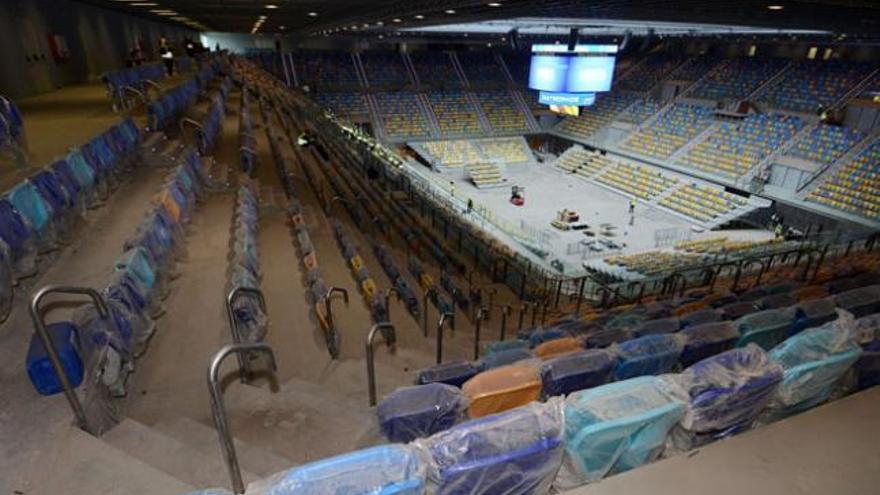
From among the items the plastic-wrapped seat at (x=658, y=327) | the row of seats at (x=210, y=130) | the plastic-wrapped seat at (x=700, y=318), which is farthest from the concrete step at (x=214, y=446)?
the row of seats at (x=210, y=130)

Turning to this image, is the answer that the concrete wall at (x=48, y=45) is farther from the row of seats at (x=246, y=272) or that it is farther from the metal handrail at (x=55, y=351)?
the metal handrail at (x=55, y=351)

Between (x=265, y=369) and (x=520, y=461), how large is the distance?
2740 millimetres

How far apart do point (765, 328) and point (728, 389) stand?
1.61 m

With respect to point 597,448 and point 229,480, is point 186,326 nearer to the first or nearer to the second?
point 229,480

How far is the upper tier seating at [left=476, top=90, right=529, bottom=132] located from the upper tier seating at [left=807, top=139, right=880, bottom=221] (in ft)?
59.4

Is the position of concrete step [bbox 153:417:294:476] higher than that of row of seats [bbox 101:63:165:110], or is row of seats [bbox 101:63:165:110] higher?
row of seats [bbox 101:63:165:110]

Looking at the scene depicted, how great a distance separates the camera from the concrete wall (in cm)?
1116

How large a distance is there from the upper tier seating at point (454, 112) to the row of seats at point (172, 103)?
Answer: 687 inches

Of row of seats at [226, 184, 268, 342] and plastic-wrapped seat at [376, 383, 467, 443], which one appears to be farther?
row of seats at [226, 184, 268, 342]

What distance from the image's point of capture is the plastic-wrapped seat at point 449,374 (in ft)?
10.3

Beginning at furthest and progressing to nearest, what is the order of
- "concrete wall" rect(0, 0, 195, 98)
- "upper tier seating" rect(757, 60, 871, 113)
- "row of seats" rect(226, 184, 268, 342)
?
"upper tier seating" rect(757, 60, 871, 113) → "concrete wall" rect(0, 0, 195, 98) → "row of seats" rect(226, 184, 268, 342)

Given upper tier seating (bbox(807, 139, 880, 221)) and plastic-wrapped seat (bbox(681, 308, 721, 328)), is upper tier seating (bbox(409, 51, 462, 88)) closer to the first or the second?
upper tier seating (bbox(807, 139, 880, 221))

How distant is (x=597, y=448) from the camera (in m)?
2.22

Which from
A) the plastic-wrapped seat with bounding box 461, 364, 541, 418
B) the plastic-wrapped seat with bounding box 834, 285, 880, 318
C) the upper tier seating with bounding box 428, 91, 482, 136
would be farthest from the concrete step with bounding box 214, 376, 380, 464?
the upper tier seating with bounding box 428, 91, 482, 136
